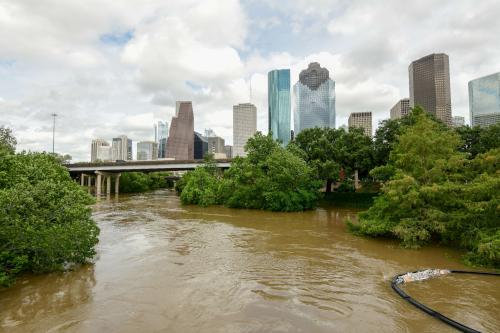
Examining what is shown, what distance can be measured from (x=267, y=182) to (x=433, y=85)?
134625mm

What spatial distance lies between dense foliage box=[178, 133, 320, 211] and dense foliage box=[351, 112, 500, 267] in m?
13.1

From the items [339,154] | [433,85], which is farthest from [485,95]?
[339,154]

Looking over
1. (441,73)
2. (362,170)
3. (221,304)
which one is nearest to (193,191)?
(362,170)

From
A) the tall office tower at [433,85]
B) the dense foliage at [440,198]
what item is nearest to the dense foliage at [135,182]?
the dense foliage at [440,198]

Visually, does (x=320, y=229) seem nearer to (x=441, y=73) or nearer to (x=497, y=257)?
(x=497, y=257)

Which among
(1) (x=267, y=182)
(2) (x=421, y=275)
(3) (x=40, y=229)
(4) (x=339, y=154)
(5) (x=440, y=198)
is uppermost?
(4) (x=339, y=154)

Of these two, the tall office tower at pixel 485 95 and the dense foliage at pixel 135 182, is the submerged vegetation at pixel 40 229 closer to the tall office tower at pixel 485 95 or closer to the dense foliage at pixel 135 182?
the dense foliage at pixel 135 182

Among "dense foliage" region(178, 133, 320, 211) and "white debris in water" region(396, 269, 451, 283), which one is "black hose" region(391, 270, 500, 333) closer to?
"white debris in water" region(396, 269, 451, 283)

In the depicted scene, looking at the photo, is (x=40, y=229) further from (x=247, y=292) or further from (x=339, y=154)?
(x=339, y=154)

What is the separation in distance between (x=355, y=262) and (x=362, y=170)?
73.4 feet

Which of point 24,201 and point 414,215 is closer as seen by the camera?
point 24,201

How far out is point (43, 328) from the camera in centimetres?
707

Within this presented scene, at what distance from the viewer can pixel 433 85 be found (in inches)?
5251

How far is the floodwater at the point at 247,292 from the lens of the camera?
7.21 metres
